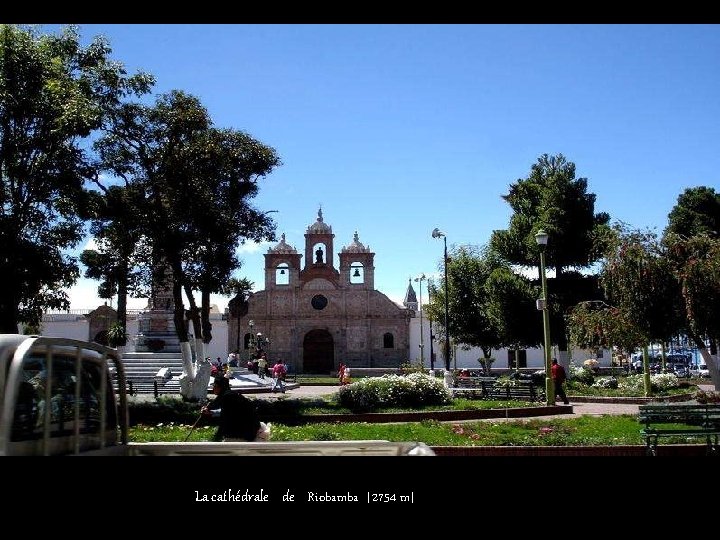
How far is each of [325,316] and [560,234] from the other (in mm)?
23301

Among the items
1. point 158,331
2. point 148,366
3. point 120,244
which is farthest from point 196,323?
point 158,331

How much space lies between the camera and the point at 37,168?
12.4 m

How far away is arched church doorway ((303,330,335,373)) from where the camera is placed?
162 feet

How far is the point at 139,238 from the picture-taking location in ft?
56.6

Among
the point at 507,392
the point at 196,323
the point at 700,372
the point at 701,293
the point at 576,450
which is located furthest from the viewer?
the point at 700,372

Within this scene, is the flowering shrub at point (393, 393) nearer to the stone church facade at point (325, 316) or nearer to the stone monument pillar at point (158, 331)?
the stone monument pillar at point (158, 331)

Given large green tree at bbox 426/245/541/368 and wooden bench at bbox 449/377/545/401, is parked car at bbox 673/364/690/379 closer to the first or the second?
large green tree at bbox 426/245/541/368

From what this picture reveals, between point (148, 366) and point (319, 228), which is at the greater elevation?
point (319, 228)

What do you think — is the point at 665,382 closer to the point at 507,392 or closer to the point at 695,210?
the point at 507,392

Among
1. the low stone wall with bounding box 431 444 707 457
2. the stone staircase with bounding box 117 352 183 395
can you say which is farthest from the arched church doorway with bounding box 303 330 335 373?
the low stone wall with bounding box 431 444 707 457

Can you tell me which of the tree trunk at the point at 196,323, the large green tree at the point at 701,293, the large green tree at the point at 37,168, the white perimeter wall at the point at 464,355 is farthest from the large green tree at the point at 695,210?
the large green tree at the point at 37,168
